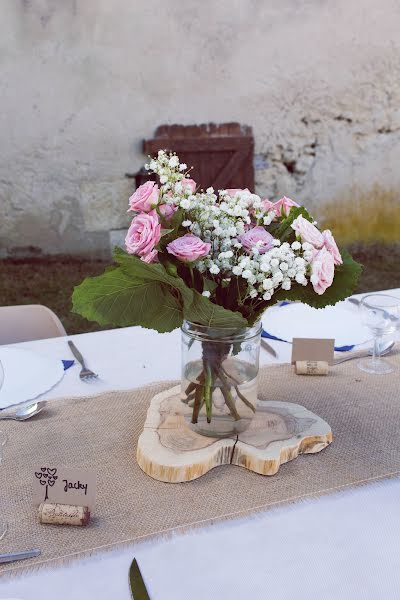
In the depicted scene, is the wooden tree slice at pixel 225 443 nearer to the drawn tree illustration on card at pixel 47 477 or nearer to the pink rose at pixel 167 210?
the drawn tree illustration on card at pixel 47 477

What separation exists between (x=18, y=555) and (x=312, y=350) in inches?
32.3

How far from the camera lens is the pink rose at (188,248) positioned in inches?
40.3

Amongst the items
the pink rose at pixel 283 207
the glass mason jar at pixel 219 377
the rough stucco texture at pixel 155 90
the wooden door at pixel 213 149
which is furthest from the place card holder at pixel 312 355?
the rough stucco texture at pixel 155 90

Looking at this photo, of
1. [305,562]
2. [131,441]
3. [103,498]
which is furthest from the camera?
[131,441]

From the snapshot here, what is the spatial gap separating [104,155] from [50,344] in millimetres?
2615

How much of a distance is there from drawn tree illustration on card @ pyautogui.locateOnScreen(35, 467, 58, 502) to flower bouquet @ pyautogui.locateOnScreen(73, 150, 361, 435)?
254 millimetres

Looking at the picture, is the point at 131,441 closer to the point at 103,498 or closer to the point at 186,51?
the point at 103,498

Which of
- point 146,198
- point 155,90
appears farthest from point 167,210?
point 155,90

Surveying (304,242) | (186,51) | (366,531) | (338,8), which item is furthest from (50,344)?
(338,8)

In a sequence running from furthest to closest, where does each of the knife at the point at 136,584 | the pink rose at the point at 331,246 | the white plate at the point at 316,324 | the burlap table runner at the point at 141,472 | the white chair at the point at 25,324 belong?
1. the white chair at the point at 25,324
2. the white plate at the point at 316,324
3. the pink rose at the point at 331,246
4. the burlap table runner at the point at 141,472
5. the knife at the point at 136,584

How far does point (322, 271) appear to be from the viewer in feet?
3.51

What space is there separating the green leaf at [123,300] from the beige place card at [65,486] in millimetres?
247

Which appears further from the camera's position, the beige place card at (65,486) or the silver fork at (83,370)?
the silver fork at (83,370)

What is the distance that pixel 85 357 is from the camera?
1.65 metres
